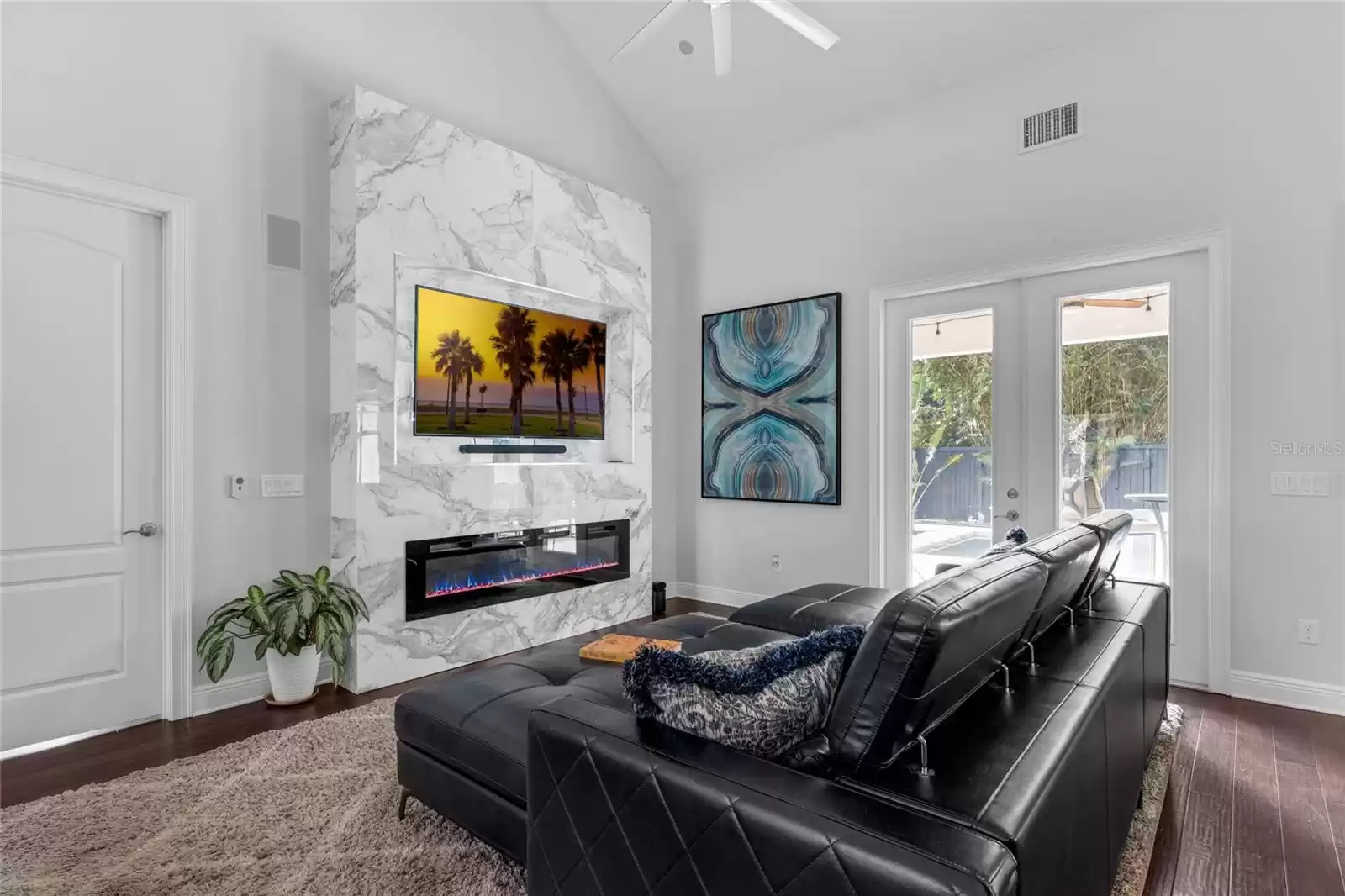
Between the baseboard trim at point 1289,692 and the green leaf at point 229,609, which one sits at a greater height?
the green leaf at point 229,609

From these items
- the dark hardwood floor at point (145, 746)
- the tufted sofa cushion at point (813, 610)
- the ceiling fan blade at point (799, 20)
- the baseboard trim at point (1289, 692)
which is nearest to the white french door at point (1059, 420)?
the baseboard trim at point (1289, 692)

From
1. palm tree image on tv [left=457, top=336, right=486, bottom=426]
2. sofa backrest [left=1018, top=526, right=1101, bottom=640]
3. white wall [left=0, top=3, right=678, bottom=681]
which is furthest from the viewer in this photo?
palm tree image on tv [left=457, top=336, right=486, bottom=426]

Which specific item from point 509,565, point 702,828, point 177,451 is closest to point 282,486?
point 177,451

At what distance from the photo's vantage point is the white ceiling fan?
3.23m

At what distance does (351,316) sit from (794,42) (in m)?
3.18

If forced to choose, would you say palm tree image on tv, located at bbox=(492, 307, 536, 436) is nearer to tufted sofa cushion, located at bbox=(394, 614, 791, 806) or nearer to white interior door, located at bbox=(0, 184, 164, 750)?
white interior door, located at bbox=(0, 184, 164, 750)

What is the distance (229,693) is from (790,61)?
480 centimetres

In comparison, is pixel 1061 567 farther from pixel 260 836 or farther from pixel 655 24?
pixel 655 24

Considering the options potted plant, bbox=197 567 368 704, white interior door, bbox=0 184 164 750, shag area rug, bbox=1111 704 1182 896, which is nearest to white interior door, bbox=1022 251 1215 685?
shag area rug, bbox=1111 704 1182 896

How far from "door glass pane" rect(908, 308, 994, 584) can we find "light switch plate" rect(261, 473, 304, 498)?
3.61m

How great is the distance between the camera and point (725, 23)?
341 cm

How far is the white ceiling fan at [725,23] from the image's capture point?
323cm

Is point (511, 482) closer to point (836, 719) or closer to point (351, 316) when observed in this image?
point (351, 316)

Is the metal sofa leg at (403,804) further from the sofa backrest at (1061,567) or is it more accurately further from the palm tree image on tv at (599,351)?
the palm tree image on tv at (599,351)
